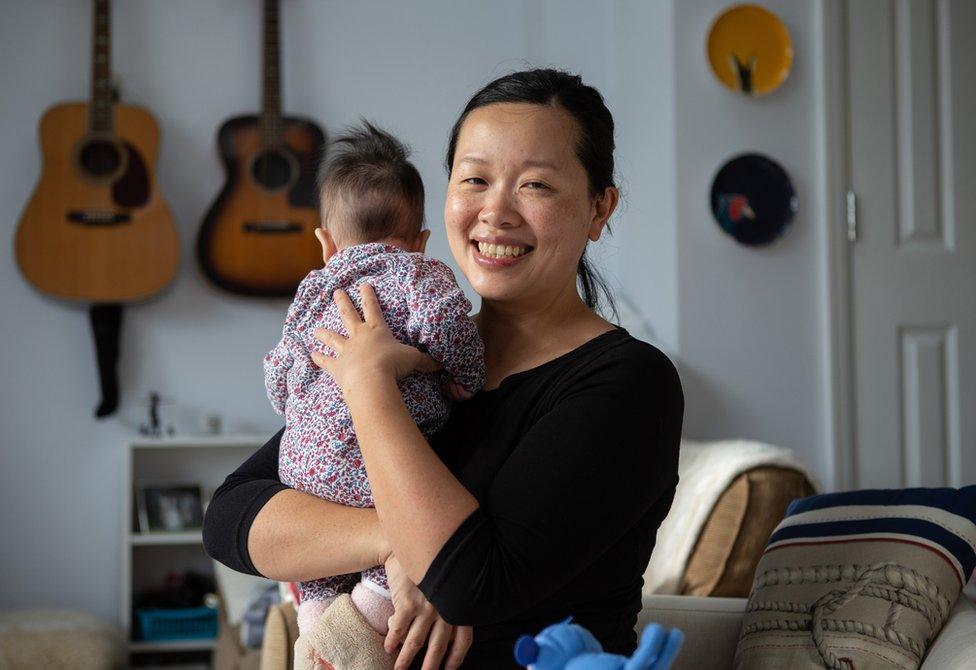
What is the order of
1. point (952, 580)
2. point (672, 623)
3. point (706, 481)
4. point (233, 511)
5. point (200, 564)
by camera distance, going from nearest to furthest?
point (233, 511)
point (952, 580)
point (672, 623)
point (706, 481)
point (200, 564)

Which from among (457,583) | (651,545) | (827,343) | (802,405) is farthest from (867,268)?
(457,583)

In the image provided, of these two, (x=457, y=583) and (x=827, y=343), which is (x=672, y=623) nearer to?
(x=457, y=583)

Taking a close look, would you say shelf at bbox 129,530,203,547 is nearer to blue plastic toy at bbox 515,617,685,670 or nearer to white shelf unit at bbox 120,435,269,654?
white shelf unit at bbox 120,435,269,654

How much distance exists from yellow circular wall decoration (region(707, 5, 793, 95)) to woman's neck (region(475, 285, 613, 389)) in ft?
7.44

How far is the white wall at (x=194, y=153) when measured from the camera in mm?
3658

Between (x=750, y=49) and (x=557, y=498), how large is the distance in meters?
2.66

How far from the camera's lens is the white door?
10.9 ft

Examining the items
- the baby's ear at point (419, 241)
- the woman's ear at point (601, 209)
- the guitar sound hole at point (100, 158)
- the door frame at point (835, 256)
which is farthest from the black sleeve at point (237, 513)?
the guitar sound hole at point (100, 158)

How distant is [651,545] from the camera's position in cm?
115

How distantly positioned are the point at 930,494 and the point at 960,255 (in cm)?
212

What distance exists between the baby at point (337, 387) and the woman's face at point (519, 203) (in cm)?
6

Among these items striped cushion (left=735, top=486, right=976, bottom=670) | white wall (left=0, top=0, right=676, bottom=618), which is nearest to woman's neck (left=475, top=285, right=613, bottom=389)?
striped cushion (left=735, top=486, right=976, bottom=670)

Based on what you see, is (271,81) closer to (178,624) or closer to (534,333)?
(178,624)

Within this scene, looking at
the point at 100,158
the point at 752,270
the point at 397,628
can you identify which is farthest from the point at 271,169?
the point at 397,628
